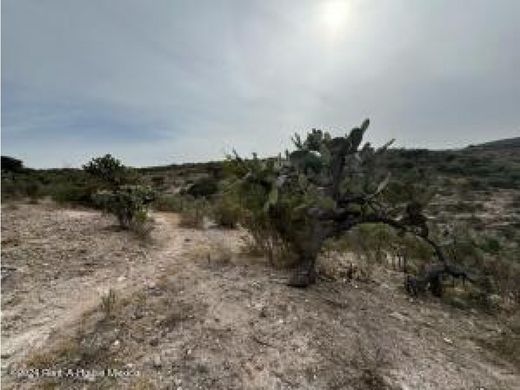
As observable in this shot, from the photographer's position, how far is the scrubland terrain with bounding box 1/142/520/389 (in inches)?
190

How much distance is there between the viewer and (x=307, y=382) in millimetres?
4680

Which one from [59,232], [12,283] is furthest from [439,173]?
[12,283]

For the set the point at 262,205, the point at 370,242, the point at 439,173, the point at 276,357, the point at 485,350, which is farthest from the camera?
the point at 439,173

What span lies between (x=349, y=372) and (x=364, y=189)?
9.71 ft

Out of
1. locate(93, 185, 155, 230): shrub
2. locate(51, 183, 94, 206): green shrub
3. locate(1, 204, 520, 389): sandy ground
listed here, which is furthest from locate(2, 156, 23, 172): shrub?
locate(1, 204, 520, 389): sandy ground

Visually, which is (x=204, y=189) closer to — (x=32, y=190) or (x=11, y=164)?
(x=32, y=190)

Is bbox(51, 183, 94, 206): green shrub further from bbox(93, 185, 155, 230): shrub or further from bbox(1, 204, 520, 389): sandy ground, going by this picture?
bbox(1, 204, 520, 389): sandy ground

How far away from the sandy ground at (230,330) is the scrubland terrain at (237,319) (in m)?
0.02

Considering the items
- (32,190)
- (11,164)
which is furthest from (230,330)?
(11,164)

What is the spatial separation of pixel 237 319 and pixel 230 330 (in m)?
0.25

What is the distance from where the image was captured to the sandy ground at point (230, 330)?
189 inches

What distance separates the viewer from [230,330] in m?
5.40

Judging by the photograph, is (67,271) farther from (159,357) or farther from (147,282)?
(159,357)

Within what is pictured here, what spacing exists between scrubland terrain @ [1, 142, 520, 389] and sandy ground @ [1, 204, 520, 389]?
17 mm
